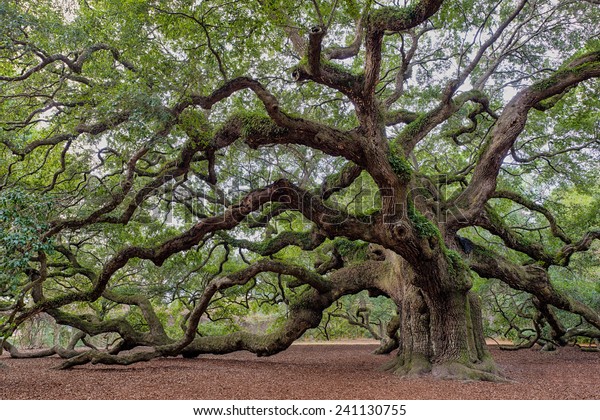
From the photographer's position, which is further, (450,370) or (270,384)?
(450,370)

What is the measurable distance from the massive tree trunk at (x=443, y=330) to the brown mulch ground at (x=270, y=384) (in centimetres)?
41

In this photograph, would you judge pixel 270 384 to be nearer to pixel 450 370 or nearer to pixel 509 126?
pixel 450 370

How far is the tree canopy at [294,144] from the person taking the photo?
605cm

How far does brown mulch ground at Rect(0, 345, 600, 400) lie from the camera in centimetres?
515

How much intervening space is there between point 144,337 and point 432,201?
266 inches

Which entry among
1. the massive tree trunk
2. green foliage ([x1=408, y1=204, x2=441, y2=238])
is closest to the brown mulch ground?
the massive tree trunk

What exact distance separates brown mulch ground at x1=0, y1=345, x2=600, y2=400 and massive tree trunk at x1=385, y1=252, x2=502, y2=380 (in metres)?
0.41

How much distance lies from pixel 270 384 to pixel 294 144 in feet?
15.4

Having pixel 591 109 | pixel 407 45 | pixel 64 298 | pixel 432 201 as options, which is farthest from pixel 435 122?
pixel 64 298

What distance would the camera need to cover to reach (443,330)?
6.95 m

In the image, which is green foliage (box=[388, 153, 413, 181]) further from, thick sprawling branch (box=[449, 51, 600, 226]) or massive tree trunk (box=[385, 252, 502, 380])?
thick sprawling branch (box=[449, 51, 600, 226])

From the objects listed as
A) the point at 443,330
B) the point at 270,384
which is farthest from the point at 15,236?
the point at 443,330

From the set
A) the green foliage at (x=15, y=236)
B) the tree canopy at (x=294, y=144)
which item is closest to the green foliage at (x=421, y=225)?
the tree canopy at (x=294, y=144)

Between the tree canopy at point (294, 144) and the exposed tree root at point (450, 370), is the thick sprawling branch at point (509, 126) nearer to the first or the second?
the tree canopy at point (294, 144)
